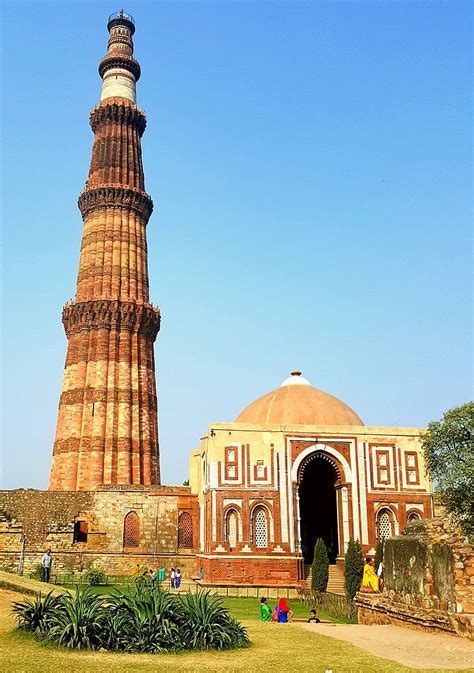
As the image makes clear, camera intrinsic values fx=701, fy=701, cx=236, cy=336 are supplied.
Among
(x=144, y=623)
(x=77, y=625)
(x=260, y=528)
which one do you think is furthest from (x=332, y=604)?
(x=77, y=625)

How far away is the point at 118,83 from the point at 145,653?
3787cm

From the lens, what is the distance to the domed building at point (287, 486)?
A: 2669 cm

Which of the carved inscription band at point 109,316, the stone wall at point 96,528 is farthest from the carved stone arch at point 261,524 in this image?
the carved inscription band at point 109,316

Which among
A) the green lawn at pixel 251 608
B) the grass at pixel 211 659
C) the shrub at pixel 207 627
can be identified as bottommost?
the green lawn at pixel 251 608

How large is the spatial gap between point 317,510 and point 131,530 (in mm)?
8791

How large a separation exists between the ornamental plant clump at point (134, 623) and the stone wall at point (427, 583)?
4069 millimetres

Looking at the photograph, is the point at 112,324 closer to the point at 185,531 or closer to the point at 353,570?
the point at 185,531

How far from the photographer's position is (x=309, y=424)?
29891 mm

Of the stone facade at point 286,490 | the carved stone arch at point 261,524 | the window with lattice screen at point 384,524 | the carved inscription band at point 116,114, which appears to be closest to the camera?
the stone facade at point 286,490

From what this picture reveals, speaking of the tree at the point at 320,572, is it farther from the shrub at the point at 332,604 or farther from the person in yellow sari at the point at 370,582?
the person in yellow sari at the point at 370,582

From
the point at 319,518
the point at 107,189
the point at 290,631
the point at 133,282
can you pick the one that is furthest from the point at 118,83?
the point at 290,631

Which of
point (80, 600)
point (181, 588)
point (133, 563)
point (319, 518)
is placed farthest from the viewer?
point (319, 518)

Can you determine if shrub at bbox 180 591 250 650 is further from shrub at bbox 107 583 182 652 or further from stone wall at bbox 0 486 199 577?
stone wall at bbox 0 486 199 577

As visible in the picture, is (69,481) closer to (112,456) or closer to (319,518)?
(112,456)
